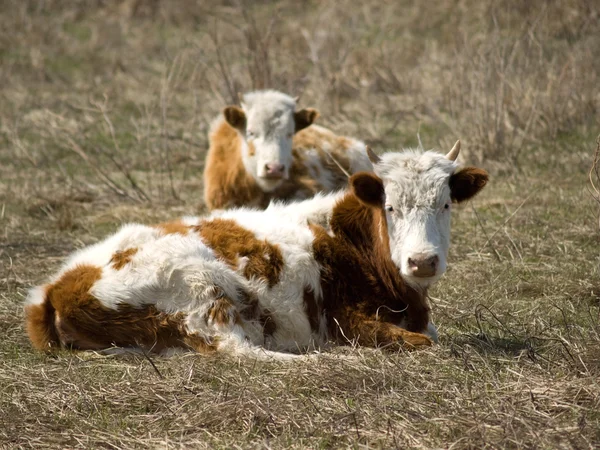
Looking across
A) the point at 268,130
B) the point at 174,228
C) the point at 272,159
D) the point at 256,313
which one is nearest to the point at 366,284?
the point at 256,313

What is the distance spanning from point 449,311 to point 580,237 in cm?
233

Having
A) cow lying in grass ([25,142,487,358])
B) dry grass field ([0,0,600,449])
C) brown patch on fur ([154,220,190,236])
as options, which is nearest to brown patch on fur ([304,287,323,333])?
cow lying in grass ([25,142,487,358])

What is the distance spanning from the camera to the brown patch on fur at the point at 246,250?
19.8 feet

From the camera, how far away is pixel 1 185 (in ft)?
37.9

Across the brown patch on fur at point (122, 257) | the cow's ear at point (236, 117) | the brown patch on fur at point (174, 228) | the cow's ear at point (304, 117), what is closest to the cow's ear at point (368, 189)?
the brown patch on fur at point (174, 228)

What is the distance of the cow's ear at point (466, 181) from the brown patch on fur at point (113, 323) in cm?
181

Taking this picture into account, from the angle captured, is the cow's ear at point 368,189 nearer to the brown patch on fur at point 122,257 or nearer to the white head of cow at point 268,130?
the brown patch on fur at point 122,257

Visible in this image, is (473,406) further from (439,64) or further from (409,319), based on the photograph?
(439,64)

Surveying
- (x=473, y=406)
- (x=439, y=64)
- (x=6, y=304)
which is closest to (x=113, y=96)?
(x=439, y=64)

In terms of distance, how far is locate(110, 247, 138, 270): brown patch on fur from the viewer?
236 inches

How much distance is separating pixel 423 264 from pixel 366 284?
0.58 meters

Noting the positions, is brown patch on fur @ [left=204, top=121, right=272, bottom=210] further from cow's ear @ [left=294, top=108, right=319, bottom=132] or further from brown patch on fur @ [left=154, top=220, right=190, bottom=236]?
brown patch on fur @ [left=154, top=220, right=190, bottom=236]

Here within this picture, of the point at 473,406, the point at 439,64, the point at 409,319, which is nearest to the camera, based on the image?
the point at 473,406

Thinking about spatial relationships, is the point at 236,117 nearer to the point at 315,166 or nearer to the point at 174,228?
the point at 315,166
